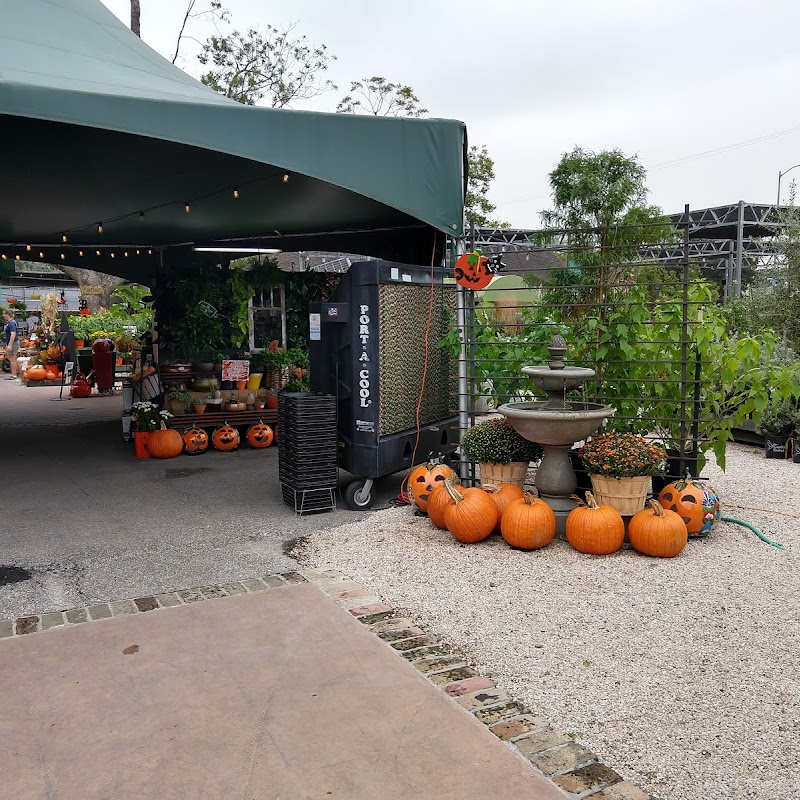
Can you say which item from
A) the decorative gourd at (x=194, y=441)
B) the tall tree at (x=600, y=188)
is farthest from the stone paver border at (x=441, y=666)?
the tall tree at (x=600, y=188)

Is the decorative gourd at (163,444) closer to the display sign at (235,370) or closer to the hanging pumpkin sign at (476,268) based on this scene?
the display sign at (235,370)

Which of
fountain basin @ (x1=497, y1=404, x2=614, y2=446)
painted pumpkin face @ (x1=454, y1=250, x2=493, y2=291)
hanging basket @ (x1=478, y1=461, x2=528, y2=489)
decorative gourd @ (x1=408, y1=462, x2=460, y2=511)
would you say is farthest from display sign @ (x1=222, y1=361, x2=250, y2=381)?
fountain basin @ (x1=497, y1=404, x2=614, y2=446)

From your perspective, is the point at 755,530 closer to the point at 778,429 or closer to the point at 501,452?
the point at 501,452

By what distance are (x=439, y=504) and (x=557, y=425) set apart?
1137mm

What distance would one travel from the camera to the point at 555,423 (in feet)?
17.2

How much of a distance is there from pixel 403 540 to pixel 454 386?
108 inches

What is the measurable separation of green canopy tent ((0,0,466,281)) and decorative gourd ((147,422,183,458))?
2.84m

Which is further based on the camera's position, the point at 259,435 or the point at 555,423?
the point at 259,435

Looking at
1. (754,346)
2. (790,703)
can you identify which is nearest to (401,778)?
(790,703)

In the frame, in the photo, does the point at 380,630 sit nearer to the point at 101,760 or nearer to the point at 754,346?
the point at 101,760

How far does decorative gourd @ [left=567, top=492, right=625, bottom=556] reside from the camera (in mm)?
5055

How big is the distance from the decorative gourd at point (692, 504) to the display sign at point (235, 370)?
6.44 metres

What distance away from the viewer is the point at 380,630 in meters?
3.98

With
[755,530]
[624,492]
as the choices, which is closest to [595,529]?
[624,492]
